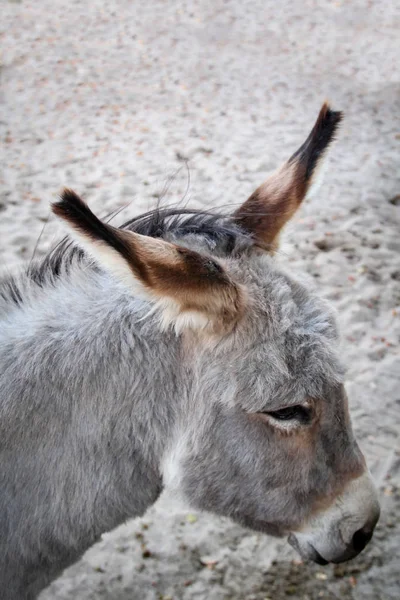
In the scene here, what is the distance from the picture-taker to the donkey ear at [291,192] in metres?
2.50

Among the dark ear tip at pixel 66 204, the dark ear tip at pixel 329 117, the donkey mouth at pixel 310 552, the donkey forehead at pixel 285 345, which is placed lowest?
the donkey mouth at pixel 310 552

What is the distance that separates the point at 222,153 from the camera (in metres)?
6.96

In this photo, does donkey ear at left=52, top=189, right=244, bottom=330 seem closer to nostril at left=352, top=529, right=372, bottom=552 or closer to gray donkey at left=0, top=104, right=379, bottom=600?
gray donkey at left=0, top=104, right=379, bottom=600

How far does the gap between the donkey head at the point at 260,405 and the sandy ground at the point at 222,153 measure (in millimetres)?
296

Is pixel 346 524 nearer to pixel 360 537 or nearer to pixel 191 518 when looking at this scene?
pixel 360 537

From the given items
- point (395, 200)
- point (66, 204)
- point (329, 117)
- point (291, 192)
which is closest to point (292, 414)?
point (291, 192)

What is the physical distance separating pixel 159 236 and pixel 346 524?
1.22 meters

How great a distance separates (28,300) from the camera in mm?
2305

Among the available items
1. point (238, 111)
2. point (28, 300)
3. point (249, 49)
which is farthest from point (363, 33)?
point (28, 300)

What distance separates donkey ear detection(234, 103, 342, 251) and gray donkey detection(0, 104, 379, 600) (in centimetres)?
29

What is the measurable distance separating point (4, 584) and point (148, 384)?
845 mm

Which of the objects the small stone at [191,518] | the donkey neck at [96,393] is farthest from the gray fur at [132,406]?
the small stone at [191,518]

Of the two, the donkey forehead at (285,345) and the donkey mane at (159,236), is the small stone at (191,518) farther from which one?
the donkey mane at (159,236)

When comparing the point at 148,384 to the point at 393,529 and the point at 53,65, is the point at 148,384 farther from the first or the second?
the point at 53,65
